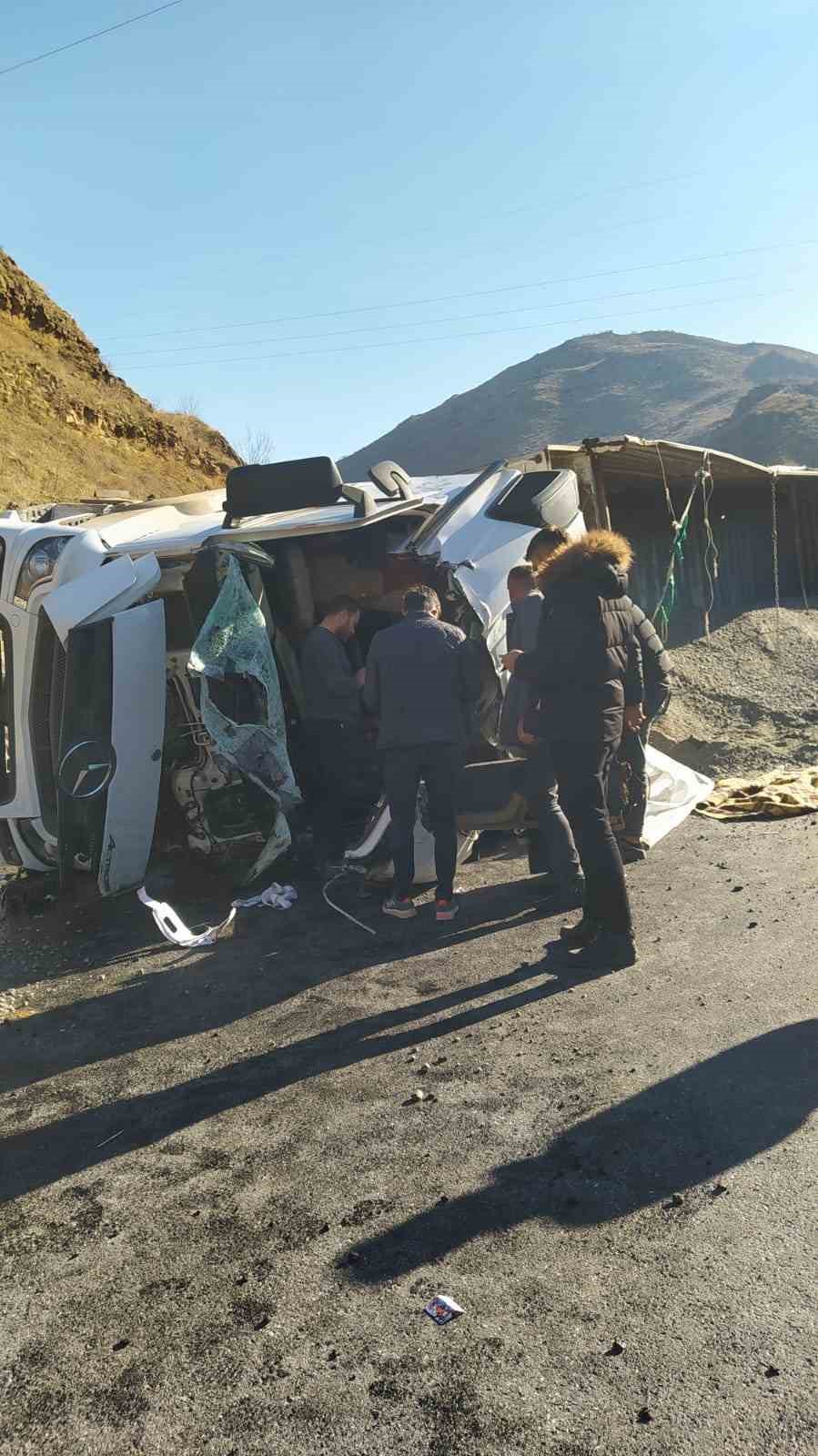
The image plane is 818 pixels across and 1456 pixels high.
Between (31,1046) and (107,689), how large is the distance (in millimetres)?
2136

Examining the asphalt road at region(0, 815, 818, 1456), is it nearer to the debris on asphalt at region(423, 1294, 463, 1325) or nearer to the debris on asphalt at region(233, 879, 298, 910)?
the debris on asphalt at region(423, 1294, 463, 1325)

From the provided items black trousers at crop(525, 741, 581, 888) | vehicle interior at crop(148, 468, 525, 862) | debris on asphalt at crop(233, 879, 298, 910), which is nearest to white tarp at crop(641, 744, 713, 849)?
black trousers at crop(525, 741, 581, 888)

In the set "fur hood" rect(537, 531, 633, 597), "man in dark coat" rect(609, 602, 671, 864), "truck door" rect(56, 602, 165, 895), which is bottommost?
"man in dark coat" rect(609, 602, 671, 864)

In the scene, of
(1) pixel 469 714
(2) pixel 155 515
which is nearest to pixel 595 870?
(1) pixel 469 714

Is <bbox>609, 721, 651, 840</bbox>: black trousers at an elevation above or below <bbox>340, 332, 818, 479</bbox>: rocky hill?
below

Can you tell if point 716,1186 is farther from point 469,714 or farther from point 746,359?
point 746,359

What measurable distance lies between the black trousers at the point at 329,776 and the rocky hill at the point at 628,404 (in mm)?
74754

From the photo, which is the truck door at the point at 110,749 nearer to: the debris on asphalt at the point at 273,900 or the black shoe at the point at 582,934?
the debris on asphalt at the point at 273,900

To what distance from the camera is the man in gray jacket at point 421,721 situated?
221 inches

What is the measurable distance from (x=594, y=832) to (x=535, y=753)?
3.81ft

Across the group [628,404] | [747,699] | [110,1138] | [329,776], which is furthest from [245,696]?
[628,404]

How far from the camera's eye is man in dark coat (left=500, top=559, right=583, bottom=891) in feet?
18.9

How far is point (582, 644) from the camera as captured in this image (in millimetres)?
4828

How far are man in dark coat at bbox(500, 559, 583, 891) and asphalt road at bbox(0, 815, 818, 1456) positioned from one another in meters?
0.61
